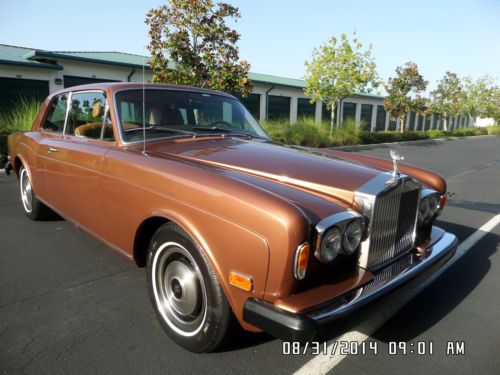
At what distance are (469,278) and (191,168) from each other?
9.18 ft

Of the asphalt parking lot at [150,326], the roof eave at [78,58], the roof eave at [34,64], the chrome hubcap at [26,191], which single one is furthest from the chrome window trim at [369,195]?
the roof eave at [34,64]

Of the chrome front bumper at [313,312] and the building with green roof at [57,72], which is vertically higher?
the building with green roof at [57,72]

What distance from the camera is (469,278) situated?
3.38 meters

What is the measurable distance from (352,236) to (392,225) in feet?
1.35

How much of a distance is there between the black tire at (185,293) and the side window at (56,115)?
235cm

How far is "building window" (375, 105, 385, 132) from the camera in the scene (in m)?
31.9

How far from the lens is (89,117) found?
135 inches

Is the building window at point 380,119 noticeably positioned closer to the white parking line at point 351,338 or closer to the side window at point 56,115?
the white parking line at point 351,338

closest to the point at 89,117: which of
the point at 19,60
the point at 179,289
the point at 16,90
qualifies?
the point at 179,289

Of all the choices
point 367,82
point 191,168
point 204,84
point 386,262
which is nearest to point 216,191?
point 191,168

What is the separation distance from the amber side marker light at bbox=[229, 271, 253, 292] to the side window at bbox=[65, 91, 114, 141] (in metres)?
1.79

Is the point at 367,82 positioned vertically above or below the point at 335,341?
above

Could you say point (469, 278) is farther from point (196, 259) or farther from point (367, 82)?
point (367, 82)

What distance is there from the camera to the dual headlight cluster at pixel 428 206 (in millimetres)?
2678
